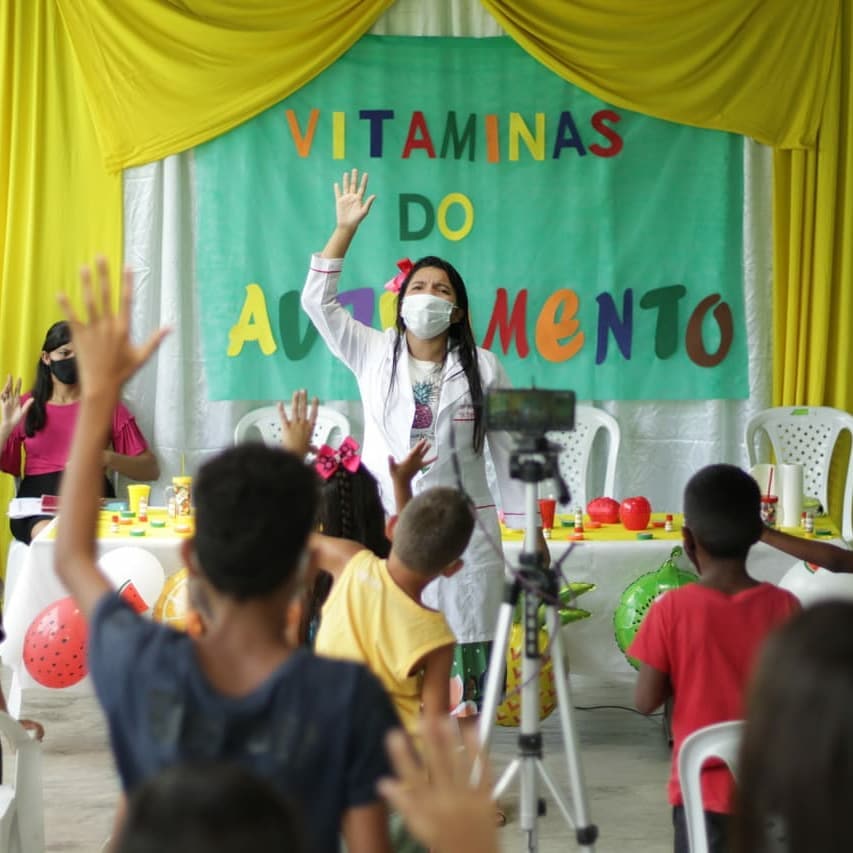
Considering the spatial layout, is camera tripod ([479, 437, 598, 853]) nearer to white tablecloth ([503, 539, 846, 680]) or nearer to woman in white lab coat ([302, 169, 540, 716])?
woman in white lab coat ([302, 169, 540, 716])

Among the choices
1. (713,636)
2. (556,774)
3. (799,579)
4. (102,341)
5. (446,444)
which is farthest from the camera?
(556,774)

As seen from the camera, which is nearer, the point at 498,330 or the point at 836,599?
the point at 836,599

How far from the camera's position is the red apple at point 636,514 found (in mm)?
4062

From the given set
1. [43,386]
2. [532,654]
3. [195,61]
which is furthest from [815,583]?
[195,61]

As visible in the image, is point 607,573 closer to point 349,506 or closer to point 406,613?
point 349,506

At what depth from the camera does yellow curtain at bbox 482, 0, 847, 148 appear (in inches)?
207

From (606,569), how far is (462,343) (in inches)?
40.9

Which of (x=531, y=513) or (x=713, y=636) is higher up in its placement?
(x=531, y=513)

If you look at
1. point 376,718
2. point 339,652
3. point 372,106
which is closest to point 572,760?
point 339,652

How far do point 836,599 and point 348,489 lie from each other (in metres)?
1.65

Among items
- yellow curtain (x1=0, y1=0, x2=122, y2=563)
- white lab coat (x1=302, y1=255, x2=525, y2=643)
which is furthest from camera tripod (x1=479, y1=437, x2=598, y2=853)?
yellow curtain (x1=0, y1=0, x2=122, y2=563)

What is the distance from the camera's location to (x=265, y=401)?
5332 mm

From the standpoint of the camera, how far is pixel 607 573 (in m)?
3.89

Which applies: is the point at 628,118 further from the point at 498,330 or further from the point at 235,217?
the point at 235,217
